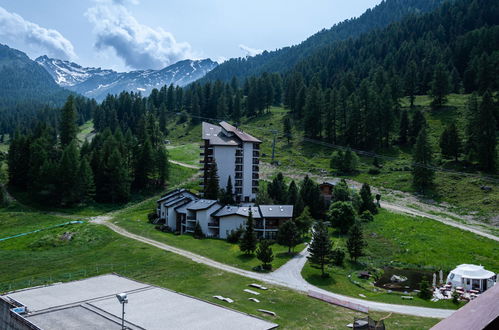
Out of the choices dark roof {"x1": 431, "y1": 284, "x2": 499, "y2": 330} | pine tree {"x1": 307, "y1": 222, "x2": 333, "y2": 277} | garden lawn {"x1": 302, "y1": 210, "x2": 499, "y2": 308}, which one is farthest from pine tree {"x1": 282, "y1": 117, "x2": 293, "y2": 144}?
dark roof {"x1": 431, "y1": 284, "x2": 499, "y2": 330}

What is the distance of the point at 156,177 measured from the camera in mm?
103875

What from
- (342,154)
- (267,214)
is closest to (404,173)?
(342,154)

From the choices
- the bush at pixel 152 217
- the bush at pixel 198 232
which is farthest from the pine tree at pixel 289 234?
the bush at pixel 152 217

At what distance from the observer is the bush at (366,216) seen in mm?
71438

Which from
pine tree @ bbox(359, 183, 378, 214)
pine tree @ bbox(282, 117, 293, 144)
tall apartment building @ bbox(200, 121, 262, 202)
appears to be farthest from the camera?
pine tree @ bbox(282, 117, 293, 144)

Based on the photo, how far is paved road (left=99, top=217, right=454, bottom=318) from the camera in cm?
3895

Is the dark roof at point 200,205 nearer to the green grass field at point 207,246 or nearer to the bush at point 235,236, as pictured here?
the green grass field at point 207,246

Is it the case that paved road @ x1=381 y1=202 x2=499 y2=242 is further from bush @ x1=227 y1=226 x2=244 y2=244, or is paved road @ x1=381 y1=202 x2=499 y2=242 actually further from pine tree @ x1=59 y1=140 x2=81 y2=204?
pine tree @ x1=59 y1=140 x2=81 y2=204

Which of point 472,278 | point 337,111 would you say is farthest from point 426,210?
point 337,111

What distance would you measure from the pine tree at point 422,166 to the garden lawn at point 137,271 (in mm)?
51948

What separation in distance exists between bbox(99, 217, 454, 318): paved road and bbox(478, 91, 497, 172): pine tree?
4907 centimetres

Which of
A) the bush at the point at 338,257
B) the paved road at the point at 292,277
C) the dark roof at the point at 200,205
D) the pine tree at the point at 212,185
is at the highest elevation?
the pine tree at the point at 212,185

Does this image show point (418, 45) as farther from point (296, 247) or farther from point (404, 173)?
point (296, 247)

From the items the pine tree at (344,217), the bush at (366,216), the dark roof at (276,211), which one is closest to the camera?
the dark roof at (276,211)
